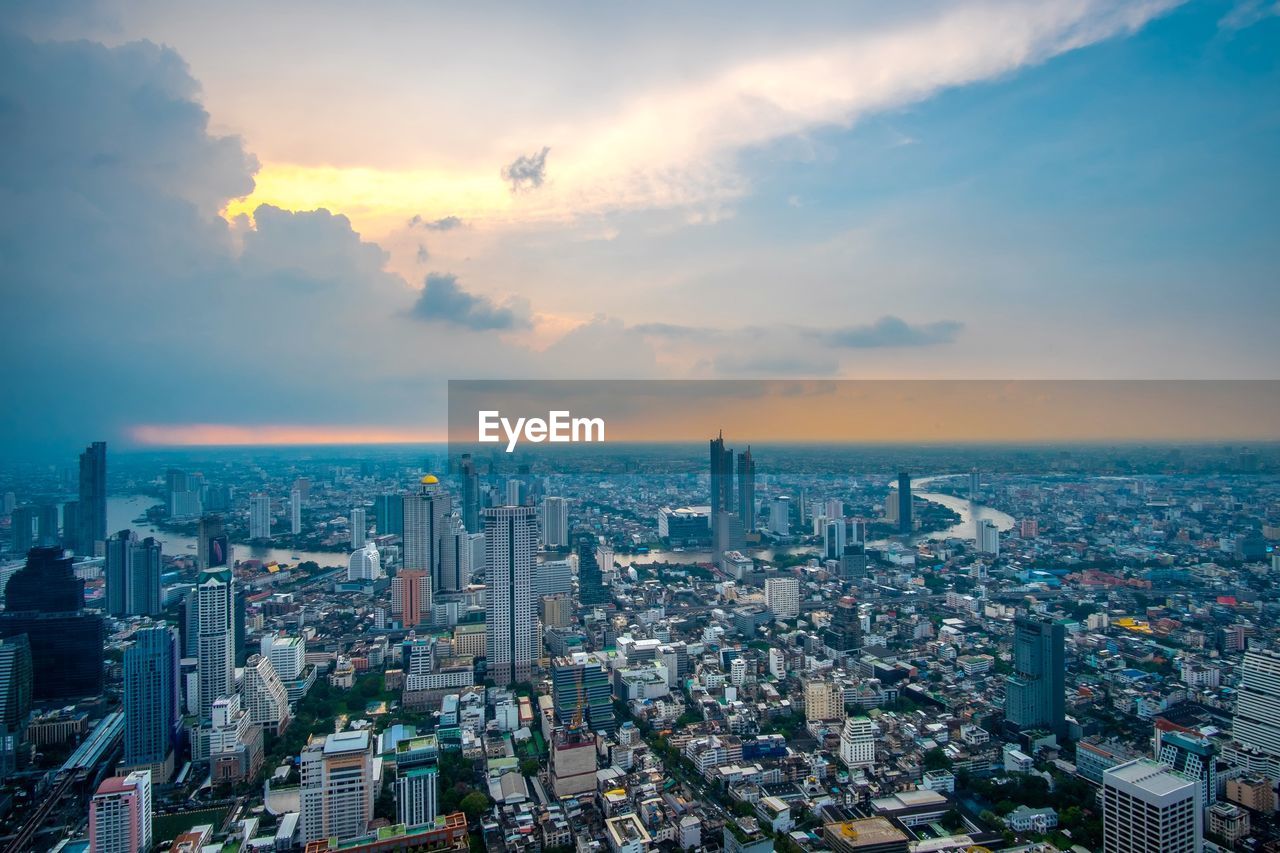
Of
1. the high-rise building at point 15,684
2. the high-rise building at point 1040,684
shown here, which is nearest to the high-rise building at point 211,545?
the high-rise building at point 15,684

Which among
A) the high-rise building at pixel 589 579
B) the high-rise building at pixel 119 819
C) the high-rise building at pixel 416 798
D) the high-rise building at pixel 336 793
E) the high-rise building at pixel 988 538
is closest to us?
the high-rise building at pixel 119 819

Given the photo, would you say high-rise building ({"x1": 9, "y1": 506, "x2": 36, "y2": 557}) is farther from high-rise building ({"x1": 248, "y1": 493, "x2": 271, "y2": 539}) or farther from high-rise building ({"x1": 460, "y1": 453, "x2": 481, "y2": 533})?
high-rise building ({"x1": 248, "y1": 493, "x2": 271, "y2": 539})

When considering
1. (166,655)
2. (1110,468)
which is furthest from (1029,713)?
(166,655)

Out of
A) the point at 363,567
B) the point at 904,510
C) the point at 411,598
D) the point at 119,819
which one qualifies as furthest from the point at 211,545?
the point at 904,510

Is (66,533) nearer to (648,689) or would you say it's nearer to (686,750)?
(648,689)

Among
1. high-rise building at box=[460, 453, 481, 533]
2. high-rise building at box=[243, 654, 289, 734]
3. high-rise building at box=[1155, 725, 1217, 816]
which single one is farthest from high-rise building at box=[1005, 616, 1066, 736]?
high-rise building at box=[460, 453, 481, 533]

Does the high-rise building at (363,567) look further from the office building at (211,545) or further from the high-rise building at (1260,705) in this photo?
the high-rise building at (1260,705)

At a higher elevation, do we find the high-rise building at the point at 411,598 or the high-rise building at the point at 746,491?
the high-rise building at the point at 746,491
